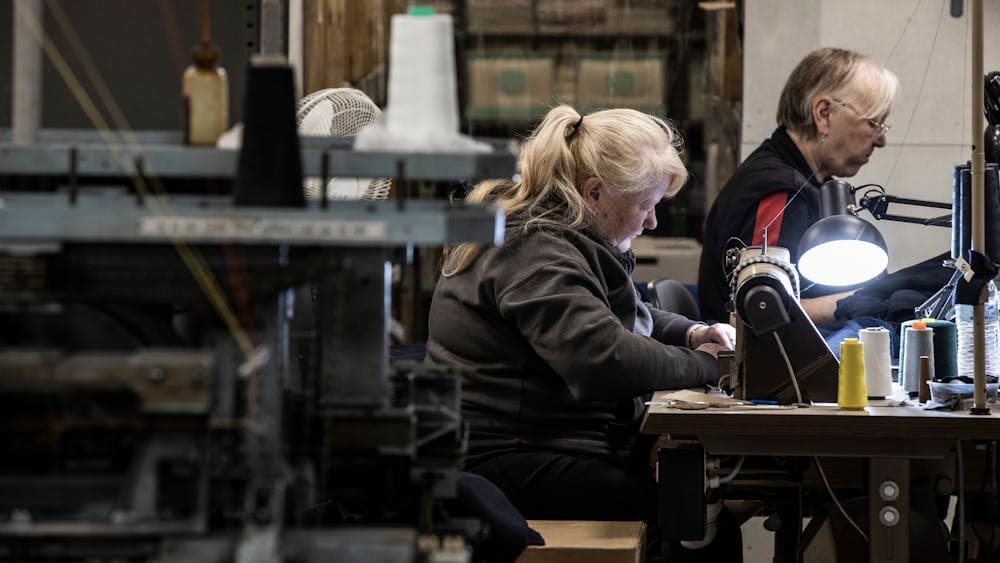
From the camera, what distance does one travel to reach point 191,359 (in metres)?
1.74

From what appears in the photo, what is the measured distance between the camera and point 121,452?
1.84 metres

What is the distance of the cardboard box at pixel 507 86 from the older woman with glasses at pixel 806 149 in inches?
106

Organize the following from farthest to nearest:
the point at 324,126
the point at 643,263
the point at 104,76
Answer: the point at 643,263 < the point at 324,126 < the point at 104,76

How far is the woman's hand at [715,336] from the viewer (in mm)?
3789

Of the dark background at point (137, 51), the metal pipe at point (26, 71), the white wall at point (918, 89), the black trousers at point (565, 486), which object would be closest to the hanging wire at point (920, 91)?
the white wall at point (918, 89)

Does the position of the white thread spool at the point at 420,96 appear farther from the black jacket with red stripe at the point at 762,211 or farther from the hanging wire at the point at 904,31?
the hanging wire at the point at 904,31

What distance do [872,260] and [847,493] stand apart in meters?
0.58

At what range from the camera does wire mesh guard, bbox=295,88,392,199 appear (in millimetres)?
3693

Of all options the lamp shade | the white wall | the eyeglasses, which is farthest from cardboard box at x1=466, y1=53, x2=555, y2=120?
the lamp shade

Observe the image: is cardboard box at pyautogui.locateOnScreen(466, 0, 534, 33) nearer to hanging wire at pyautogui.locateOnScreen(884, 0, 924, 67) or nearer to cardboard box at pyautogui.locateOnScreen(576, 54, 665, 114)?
cardboard box at pyautogui.locateOnScreen(576, 54, 665, 114)

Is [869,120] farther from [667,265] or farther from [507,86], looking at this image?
[507,86]

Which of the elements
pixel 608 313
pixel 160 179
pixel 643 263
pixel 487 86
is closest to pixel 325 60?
pixel 487 86

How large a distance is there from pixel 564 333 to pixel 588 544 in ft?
1.67

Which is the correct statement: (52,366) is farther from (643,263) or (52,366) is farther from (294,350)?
(643,263)
